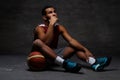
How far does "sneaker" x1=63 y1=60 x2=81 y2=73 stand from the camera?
12.1 ft

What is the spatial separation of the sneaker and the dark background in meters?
2.10

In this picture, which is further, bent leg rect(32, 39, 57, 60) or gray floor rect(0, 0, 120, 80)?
gray floor rect(0, 0, 120, 80)

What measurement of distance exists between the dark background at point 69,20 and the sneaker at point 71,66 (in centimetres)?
210

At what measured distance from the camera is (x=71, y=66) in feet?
12.2

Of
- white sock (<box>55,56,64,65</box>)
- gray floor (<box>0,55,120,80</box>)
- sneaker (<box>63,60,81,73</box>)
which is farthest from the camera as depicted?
white sock (<box>55,56,64,65</box>)

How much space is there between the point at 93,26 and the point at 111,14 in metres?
0.39

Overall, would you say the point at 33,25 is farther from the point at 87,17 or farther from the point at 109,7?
Result: the point at 109,7

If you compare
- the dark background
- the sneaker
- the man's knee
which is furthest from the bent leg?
the dark background

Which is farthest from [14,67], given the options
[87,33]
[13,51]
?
[87,33]

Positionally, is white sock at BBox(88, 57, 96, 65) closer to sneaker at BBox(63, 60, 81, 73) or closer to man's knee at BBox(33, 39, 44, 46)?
sneaker at BBox(63, 60, 81, 73)

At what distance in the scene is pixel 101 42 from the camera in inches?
231

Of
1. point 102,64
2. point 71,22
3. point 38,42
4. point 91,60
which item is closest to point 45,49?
point 38,42

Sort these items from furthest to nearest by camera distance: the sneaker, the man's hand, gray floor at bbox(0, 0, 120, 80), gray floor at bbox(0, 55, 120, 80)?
1. gray floor at bbox(0, 0, 120, 80)
2. the man's hand
3. the sneaker
4. gray floor at bbox(0, 55, 120, 80)

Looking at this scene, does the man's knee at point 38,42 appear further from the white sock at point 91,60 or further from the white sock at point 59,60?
the white sock at point 91,60
